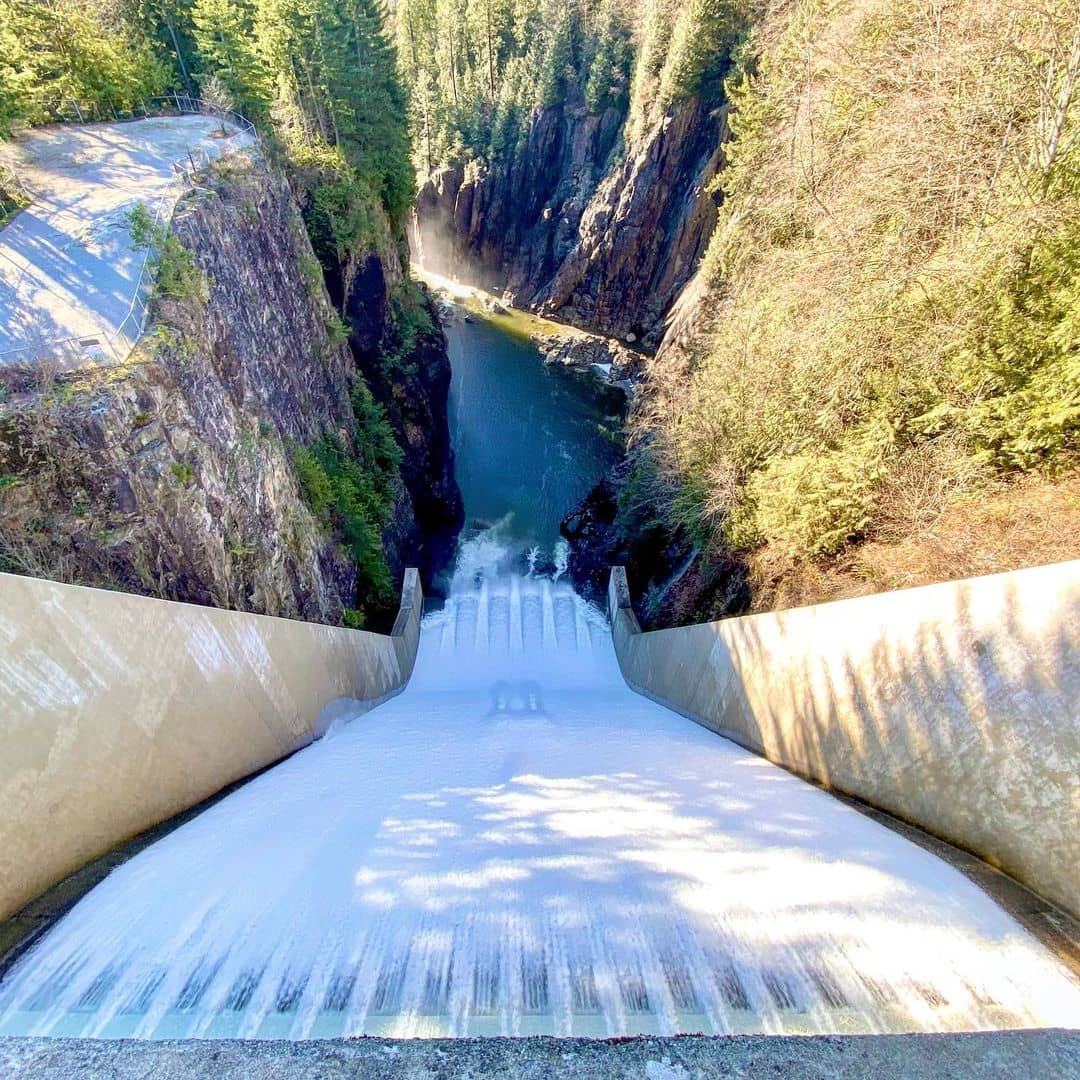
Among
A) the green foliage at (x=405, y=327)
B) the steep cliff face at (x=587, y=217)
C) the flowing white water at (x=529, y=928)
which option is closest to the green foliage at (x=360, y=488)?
the green foliage at (x=405, y=327)

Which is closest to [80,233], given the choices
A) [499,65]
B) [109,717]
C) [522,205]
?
[109,717]

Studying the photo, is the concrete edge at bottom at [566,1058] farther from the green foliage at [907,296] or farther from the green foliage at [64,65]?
the green foliage at [64,65]

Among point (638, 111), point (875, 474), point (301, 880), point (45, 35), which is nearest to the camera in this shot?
point (301, 880)

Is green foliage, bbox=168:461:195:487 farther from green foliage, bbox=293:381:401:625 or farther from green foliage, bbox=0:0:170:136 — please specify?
green foliage, bbox=0:0:170:136

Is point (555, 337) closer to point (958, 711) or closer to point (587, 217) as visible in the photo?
point (587, 217)

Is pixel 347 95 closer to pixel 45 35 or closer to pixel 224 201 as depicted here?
pixel 45 35

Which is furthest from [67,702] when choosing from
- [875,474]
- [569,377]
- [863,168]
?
[569,377]
